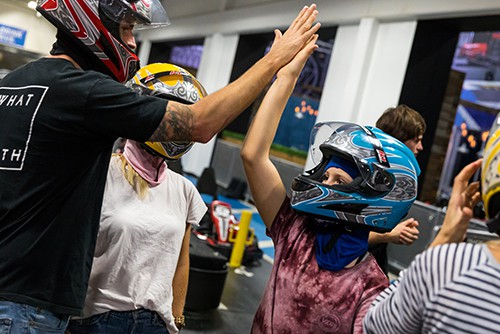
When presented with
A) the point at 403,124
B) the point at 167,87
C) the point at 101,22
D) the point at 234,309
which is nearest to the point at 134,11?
the point at 101,22

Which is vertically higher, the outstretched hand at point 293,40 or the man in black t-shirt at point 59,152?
the outstretched hand at point 293,40

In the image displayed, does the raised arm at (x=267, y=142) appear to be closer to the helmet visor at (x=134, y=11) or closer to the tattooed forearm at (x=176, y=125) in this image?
the tattooed forearm at (x=176, y=125)

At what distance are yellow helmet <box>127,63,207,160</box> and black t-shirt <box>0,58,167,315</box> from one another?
48cm

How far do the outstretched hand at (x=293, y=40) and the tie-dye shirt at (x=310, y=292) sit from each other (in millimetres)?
524

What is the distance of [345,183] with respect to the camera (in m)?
1.70

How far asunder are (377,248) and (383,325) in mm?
1605

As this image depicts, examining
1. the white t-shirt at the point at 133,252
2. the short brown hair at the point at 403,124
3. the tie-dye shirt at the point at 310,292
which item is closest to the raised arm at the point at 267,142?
the tie-dye shirt at the point at 310,292

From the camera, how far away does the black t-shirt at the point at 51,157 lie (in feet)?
4.64

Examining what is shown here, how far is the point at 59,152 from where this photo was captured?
1.46m

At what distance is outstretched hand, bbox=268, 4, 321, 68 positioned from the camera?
63.4 inches

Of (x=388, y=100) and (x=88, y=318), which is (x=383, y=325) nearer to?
(x=88, y=318)

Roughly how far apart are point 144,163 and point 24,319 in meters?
0.73

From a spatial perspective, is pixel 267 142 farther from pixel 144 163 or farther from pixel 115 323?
pixel 115 323

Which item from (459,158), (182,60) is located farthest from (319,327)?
(182,60)
